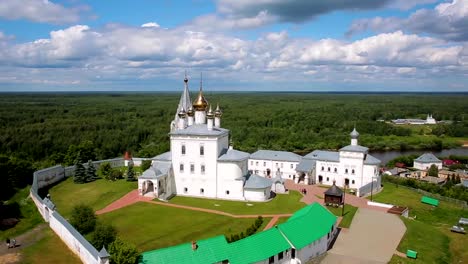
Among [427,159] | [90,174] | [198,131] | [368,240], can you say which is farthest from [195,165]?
[427,159]

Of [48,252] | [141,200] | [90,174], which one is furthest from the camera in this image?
[90,174]

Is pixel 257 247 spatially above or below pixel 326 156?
below

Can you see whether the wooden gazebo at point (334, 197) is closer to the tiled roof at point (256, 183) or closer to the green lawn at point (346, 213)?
the green lawn at point (346, 213)

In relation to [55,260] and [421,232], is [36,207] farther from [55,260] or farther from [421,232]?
[421,232]

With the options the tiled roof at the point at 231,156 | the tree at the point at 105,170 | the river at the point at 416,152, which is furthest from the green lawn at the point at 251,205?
the river at the point at 416,152

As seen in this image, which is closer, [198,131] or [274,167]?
[198,131]

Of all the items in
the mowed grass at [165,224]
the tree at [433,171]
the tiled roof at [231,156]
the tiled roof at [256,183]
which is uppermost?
the tiled roof at [231,156]

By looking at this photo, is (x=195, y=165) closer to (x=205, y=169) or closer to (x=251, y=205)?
(x=205, y=169)
